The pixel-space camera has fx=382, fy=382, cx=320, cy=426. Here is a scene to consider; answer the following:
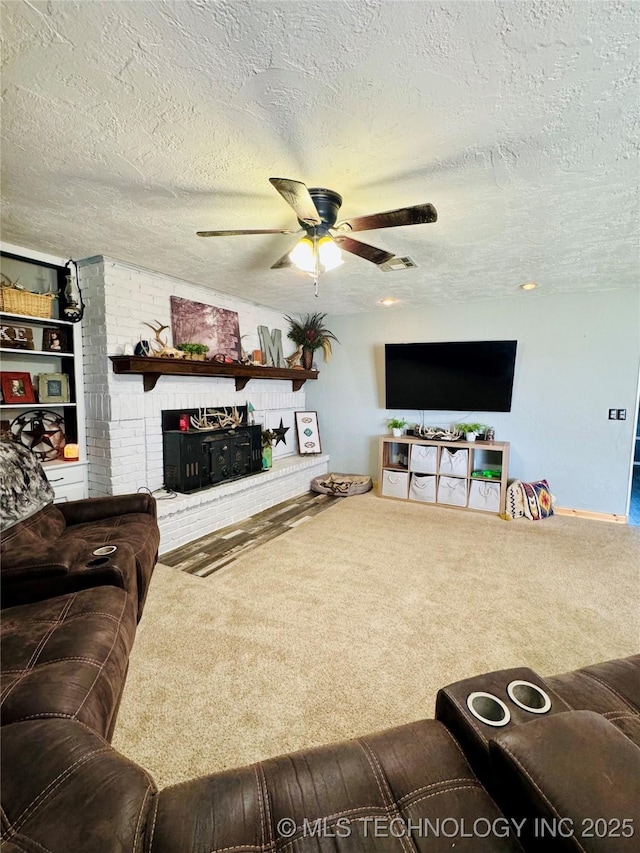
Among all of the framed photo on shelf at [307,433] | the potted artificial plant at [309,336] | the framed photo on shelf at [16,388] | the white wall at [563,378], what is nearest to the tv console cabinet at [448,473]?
the white wall at [563,378]

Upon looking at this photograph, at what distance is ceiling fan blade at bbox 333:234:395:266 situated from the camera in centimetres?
200

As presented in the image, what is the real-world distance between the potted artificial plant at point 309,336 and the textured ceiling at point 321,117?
249cm

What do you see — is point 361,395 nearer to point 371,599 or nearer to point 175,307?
point 175,307

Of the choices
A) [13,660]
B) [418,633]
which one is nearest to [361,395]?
[418,633]

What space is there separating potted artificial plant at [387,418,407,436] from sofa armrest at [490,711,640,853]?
157 inches

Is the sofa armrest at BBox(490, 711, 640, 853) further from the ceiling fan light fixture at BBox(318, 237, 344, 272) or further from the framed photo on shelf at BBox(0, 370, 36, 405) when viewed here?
the framed photo on shelf at BBox(0, 370, 36, 405)

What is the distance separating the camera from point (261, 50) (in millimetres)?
1141

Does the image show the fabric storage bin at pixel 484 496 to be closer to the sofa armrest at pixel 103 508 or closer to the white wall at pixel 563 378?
the white wall at pixel 563 378

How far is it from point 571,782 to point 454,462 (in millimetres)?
3793

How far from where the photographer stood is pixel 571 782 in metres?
0.62

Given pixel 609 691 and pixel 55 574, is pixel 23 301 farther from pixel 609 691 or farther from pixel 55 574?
pixel 609 691

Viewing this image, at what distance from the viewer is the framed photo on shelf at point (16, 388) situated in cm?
268

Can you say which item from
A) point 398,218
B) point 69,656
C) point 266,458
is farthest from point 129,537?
point 266,458

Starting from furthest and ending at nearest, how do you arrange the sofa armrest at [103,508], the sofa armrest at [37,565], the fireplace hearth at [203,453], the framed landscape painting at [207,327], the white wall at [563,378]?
the white wall at [563,378] < the framed landscape painting at [207,327] < the fireplace hearth at [203,453] < the sofa armrest at [103,508] < the sofa armrest at [37,565]
